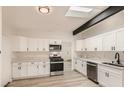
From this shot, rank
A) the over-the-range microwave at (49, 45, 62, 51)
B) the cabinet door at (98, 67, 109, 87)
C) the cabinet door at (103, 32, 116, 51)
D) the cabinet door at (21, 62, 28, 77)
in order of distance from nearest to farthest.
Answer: the cabinet door at (98, 67, 109, 87), the cabinet door at (103, 32, 116, 51), the cabinet door at (21, 62, 28, 77), the over-the-range microwave at (49, 45, 62, 51)

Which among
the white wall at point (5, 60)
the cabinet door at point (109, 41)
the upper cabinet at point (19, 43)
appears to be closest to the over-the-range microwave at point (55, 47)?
the upper cabinet at point (19, 43)

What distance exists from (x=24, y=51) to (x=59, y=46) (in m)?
1.94

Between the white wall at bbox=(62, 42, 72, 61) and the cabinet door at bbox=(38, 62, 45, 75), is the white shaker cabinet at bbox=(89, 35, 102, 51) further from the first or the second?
the cabinet door at bbox=(38, 62, 45, 75)

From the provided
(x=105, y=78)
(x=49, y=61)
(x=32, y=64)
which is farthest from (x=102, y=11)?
(x=32, y=64)

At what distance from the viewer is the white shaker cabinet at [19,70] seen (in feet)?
15.2

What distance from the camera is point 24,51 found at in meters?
5.33

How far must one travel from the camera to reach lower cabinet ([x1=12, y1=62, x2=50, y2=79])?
466 centimetres

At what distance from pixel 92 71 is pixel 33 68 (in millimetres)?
2777

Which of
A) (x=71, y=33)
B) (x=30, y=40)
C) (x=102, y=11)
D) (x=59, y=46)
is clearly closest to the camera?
(x=102, y=11)

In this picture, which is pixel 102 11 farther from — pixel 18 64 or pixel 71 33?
pixel 18 64

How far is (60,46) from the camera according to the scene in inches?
235

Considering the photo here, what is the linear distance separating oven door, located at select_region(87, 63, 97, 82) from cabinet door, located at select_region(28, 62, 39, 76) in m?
2.49

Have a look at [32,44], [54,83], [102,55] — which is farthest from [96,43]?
[32,44]

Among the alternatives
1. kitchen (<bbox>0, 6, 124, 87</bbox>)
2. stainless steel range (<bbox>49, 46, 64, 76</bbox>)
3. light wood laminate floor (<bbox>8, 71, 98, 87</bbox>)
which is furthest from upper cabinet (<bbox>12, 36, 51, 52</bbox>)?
light wood laminate floor (<bbox>8, 71, 98, 87</bbox>)
